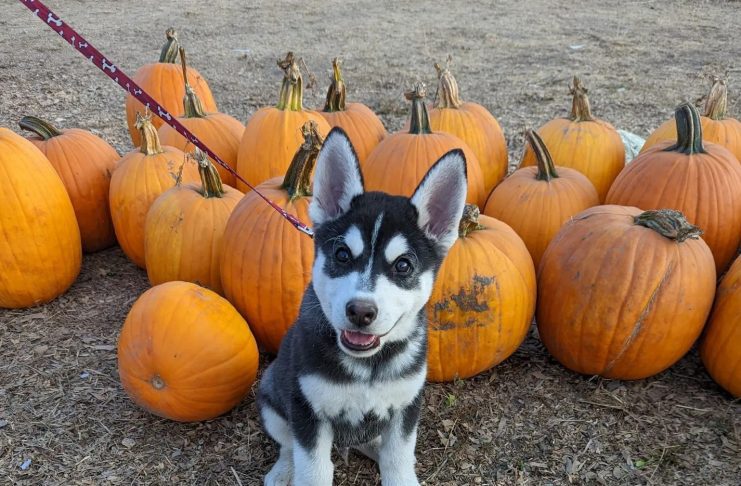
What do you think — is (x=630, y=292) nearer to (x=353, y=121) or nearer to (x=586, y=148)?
(x=586, y=148)

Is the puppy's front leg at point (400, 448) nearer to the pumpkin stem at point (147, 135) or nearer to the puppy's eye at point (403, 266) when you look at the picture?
the puppy's eye at point (403, 266)

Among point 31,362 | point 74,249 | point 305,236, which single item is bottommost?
point 31,362

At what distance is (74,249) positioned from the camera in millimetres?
4383

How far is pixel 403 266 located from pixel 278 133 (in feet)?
8.82

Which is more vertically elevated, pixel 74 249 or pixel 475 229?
pixel 475 229

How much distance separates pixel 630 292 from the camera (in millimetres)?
3447

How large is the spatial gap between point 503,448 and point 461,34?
10.7 meters

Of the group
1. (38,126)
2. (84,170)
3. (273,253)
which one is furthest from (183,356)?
(38,126)

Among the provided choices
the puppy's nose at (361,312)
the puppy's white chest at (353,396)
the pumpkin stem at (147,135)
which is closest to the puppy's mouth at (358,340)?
the puppy's nose at (361,312)

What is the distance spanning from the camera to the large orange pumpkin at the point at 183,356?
3.15 meters

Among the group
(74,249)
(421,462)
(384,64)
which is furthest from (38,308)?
(384,64)

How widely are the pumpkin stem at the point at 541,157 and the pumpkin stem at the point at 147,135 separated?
2699mm

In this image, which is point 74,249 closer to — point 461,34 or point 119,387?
point 119,387

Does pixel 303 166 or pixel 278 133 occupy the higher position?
pixel 303 166
